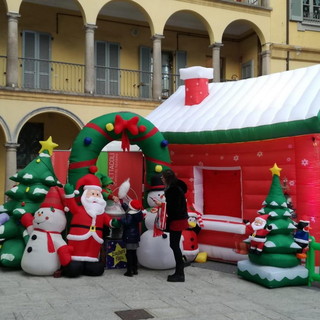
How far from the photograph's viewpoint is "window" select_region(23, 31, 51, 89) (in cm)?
1669

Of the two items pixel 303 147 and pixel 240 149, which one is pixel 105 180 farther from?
pixel 303 147

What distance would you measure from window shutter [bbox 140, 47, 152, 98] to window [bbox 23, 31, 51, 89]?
3.68 meters

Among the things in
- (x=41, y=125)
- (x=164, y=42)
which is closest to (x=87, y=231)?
(x=41, y=125)

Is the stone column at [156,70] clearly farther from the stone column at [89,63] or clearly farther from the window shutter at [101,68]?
the stone column at [89,63]

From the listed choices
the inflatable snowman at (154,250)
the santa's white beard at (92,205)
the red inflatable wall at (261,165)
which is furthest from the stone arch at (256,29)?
the santa's white beard at (92,205)

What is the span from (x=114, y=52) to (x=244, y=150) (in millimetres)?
11990

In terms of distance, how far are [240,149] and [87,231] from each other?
9.19ft

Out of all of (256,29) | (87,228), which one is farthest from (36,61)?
(87,228)

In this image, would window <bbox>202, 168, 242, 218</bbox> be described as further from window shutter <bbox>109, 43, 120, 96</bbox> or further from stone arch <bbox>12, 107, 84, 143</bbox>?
window shutter <bbox>109, 43, 120, 96</bbox>

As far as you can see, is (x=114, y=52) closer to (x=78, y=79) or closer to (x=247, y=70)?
(x=78, y=79)

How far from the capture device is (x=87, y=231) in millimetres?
6551

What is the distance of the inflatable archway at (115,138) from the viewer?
7359mm

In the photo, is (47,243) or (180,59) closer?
(47,243)

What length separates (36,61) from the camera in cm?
1681
